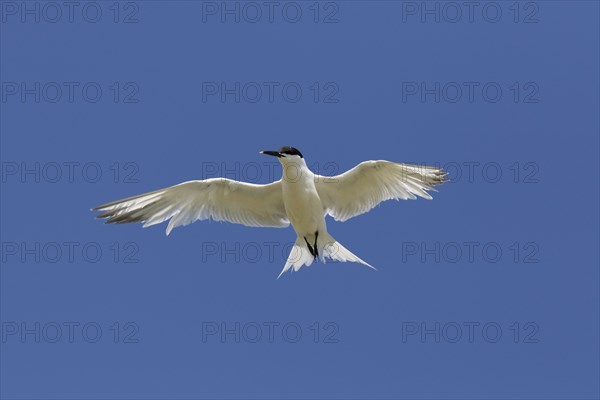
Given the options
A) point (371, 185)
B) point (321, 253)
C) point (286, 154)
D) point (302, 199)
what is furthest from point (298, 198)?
point (371, 185)

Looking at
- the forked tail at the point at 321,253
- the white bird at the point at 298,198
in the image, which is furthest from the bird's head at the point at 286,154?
the forked tail at the point at 321,253

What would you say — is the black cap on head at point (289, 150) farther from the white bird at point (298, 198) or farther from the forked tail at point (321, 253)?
the forked tail at point (321, 253)

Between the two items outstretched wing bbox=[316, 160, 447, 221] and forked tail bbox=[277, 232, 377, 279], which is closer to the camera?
outstretched wing bbox=[316, 160, 447, 221]

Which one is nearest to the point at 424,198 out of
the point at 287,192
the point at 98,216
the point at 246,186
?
the point at 287,192

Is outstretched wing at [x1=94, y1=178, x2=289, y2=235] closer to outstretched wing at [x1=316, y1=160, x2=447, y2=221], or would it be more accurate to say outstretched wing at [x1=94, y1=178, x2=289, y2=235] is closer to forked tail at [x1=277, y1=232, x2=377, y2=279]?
forked tail at [x1=277, y1=232, x2=377, y2=279]

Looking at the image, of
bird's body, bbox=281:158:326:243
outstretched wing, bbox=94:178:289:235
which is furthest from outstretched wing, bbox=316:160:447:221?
outstretched wing, bbox=94:178:289:235

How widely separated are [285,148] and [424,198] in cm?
240

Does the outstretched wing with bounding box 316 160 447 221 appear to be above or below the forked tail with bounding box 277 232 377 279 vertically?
above

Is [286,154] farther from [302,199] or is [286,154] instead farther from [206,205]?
[206,205]

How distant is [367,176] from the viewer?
456 inches

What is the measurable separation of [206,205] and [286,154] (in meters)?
1.77

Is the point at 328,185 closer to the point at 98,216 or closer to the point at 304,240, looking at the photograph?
the point at 304,240

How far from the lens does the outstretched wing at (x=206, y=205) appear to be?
11570 mm

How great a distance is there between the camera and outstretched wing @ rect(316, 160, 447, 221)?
37.6ft
